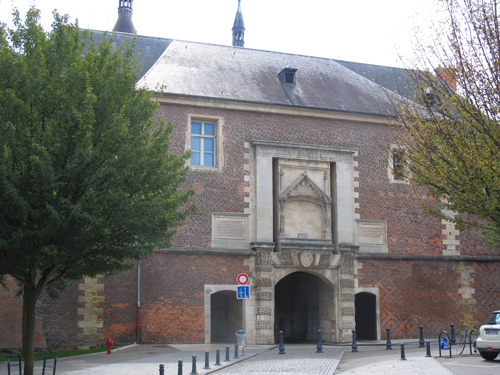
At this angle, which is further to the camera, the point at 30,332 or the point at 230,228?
the point at 230,228

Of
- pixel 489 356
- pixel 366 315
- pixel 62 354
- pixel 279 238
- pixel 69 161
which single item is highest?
pixel 69 161

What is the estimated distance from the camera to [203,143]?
22.0m

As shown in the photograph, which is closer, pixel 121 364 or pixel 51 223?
pixel 51 223

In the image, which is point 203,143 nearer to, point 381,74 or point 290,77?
point 290,77

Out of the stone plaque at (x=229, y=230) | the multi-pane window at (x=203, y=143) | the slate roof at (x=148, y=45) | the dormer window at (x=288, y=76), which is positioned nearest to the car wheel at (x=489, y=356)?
the stone plaque at (x=229, y=230)

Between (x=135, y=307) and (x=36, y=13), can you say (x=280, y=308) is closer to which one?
(x=135, y=307)

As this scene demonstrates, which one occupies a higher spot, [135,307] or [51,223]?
[51,223]

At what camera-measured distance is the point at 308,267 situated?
21.7 metres

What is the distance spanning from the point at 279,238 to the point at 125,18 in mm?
20950

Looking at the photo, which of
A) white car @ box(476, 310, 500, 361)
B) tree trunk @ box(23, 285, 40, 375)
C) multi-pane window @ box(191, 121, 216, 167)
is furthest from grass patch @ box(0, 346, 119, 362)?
white car @ box(476, 310, 500, 361)

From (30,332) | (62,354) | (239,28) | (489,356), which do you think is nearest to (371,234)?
(489,356)

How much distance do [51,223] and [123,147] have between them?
2245mm

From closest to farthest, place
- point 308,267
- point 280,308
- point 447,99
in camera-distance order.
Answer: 1. point 447,99
2. point 308,267
3. point 280,308

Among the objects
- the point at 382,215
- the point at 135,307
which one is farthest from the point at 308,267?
the point at 135,307
